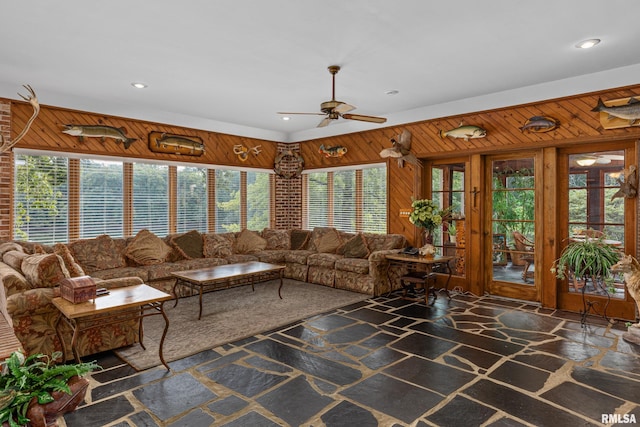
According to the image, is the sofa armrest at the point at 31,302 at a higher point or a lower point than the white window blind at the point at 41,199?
lower

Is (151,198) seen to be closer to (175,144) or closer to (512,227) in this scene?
(175,144)

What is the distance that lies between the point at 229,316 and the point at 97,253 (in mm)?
2284

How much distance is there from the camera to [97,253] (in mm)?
5328

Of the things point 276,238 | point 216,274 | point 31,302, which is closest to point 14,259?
point 31,302

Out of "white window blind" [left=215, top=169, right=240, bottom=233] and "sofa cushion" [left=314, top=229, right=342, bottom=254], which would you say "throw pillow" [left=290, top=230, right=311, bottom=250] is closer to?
"sofa cushion" [left=314, top=229, right=342, bottom=254]

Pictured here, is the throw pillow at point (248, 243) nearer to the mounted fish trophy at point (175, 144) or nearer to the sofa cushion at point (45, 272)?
the mounted fish trophy at point (175, 144)

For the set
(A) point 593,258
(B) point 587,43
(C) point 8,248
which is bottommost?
(A) point 593,258

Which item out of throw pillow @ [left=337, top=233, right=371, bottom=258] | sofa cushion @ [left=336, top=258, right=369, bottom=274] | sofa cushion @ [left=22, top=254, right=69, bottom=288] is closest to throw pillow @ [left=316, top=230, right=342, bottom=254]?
throw pillow @ [left=337, top=233, right=371, bottom=258]

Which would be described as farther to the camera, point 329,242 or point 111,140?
point 329,242

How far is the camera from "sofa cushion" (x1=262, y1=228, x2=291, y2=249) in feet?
24.4

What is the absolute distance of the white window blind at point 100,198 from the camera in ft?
18.7

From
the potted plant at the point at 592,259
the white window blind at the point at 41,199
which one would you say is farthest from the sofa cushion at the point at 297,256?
the potted plant at the point at 592,259

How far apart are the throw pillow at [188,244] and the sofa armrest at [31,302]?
3037 mm

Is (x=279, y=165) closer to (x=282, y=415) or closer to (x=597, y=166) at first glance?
(x=597, y=166)
